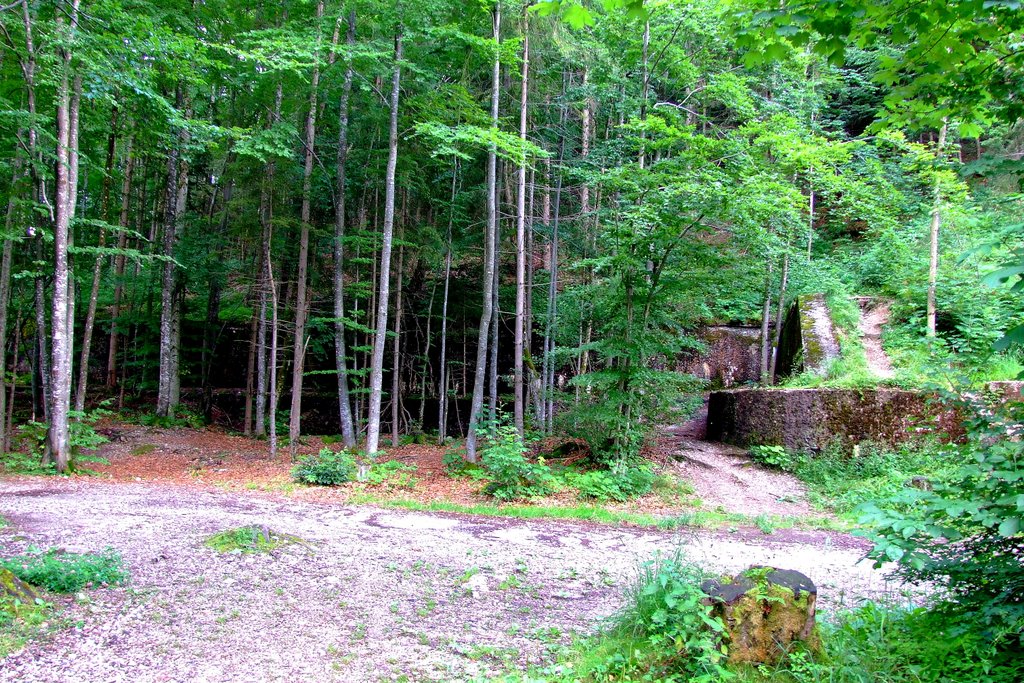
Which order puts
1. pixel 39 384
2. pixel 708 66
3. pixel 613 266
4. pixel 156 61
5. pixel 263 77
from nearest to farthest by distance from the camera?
pixel 156 61, pixel 613 266, pixel 263 77, pixel 708 66, pixel 39 384

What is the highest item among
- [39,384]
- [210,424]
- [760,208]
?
[760,208]

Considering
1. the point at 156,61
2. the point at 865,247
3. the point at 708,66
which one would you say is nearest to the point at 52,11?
the point at 156,61

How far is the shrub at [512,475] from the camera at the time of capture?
399 inches

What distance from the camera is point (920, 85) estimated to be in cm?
309

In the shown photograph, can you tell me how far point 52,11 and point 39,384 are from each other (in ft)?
36.9

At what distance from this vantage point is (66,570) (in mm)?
4379

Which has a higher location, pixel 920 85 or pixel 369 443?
pixel 920 85

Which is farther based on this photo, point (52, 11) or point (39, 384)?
point (39, 384)

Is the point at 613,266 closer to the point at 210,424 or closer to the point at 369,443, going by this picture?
the point at 369,443

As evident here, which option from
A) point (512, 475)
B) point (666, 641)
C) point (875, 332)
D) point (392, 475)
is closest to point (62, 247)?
point (392, 475)

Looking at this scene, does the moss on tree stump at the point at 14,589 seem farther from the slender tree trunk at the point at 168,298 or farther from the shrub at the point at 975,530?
the slender tree trunk at the point at 168,298

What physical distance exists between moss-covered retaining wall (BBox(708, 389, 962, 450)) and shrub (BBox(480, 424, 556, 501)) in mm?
5278

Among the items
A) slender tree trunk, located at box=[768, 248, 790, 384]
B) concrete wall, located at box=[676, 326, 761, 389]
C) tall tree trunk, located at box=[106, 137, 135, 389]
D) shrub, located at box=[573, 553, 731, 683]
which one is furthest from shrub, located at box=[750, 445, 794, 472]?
tall tree trunk, located at box=[106, 137, 135, 389]

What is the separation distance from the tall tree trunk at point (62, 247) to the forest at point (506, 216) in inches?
2.7
